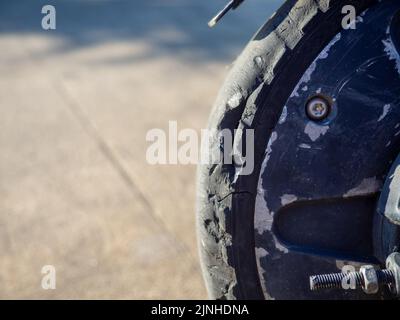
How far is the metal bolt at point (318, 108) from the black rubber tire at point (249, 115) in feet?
0.14

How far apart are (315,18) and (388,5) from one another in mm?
128

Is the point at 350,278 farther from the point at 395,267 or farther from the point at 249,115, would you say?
the point at 249,115

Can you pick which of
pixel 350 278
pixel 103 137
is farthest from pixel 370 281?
pixel 103 137

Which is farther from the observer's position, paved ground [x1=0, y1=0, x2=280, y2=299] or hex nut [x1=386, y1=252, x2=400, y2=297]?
paved ground [x1=0, y1=0, x2=280, y2=299]

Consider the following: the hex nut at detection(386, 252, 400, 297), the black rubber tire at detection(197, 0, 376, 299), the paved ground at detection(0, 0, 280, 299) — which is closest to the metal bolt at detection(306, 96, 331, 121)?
the black rubber tire at detection(197, 0, 376, 299)

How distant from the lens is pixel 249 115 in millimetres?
1017

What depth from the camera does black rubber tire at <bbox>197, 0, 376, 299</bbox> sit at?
0.99 m

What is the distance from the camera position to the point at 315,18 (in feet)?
3.23

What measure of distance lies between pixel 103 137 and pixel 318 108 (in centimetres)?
171

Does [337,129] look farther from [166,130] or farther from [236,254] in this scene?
[166,130]

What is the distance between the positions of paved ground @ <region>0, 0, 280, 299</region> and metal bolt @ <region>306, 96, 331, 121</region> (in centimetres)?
85

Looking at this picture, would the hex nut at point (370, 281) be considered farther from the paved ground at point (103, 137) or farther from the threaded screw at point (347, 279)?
the paved ground at point (103, 137)

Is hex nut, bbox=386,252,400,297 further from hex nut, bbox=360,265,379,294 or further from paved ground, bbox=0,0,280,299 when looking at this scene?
paved ground, bbox=0,0,280,299
